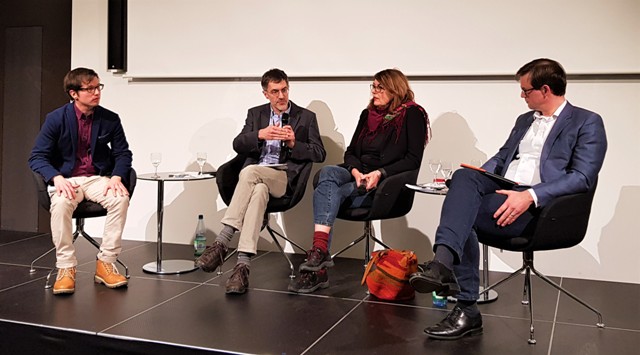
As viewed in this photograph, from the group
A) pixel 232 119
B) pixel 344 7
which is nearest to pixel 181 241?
pixel 232 119

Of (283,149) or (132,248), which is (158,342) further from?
(132,248)

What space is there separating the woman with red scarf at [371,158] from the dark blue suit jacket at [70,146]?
1261 mm

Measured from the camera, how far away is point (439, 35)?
14.7 ft

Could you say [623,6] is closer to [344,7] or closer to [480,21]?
[480,21]

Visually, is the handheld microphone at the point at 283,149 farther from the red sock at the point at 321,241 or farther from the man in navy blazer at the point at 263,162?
the red sock at the point at 321,241

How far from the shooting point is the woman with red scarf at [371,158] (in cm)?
382

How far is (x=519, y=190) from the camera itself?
3104 mm

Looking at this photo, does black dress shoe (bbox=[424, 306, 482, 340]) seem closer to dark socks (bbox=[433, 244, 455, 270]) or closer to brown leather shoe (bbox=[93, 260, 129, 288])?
dark socks (bbox=[433, 244, 455, 270])

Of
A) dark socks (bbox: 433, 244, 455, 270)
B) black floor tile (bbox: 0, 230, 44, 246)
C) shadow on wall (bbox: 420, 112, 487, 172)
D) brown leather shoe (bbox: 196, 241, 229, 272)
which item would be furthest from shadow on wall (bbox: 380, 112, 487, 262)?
black floor tile (bbox: 0, 230, 44, 246)

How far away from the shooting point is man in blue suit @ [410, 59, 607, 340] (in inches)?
111

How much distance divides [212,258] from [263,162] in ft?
3.01

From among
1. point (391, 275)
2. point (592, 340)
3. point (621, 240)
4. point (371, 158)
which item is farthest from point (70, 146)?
point (621, 240)

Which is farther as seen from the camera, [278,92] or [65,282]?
[278,92]

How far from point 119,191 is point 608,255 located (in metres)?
3.04
